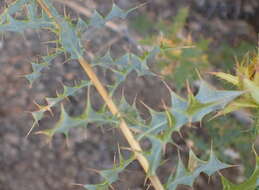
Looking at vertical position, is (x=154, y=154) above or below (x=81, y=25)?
below

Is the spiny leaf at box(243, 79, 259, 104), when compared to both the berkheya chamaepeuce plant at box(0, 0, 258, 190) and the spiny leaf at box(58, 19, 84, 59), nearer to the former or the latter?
the berkheya chamaepeuce plant at box(0, 0, 258, 190)

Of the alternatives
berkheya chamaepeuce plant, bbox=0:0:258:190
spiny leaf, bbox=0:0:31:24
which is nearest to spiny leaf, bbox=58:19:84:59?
berkheya chamaepeuce plant, bbox=0:0:258:190

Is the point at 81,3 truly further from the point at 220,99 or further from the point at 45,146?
the point at 220,99

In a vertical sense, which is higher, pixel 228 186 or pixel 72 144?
pixel 228 186

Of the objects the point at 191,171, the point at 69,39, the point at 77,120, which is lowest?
the point at 191,171

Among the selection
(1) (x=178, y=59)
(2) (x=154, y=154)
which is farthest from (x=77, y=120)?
(1) (x=178, y=59)

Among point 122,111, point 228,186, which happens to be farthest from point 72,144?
point 228,186

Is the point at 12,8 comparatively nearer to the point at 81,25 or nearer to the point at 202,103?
the point at 81,25

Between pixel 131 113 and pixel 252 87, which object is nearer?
pixel 252 87

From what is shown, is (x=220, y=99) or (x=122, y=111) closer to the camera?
(x=220, y=99)
